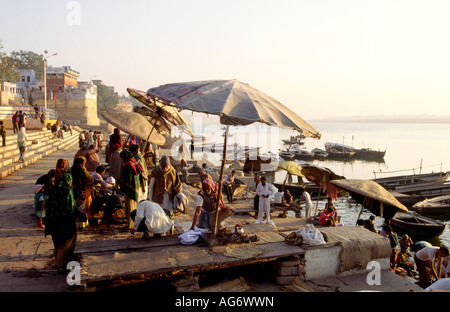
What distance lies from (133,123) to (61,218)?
3.79 m

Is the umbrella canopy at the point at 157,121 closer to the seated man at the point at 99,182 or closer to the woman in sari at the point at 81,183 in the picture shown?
the seated man at the point at 99,182

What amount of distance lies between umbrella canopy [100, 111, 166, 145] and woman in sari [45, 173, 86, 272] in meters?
3.14

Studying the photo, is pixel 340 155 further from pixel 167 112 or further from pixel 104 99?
pixel 104 99

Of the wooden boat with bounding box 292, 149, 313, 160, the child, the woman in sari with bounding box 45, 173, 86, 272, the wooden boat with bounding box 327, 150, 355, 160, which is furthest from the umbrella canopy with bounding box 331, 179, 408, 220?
the wooden boat with bounding box 327, 150, 355, 160

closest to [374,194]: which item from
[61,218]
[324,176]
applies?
[324,176]

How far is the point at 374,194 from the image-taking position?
7.67 metres

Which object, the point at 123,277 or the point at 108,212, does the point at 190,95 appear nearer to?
the point at 123,277

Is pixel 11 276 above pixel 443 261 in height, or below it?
above

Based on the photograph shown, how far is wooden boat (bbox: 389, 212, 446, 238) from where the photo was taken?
16.2 m

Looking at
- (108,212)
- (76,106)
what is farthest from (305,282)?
(76,106)

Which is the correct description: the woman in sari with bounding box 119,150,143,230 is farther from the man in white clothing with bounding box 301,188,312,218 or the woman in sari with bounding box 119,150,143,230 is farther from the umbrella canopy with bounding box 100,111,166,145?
the man in white clothing with bounding box 301,188,312,218

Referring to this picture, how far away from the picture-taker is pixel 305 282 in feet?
18.5

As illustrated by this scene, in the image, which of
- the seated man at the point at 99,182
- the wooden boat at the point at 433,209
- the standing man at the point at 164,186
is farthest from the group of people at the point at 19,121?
the wooden boat at the point at 433,209
